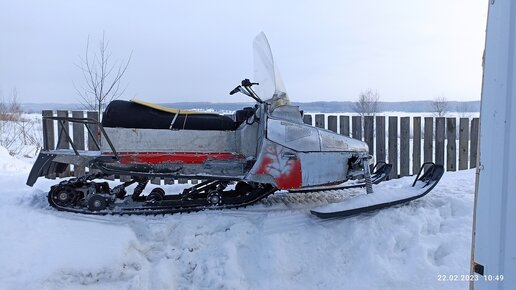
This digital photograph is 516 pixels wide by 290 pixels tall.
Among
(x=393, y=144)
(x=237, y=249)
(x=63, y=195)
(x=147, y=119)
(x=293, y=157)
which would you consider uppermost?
(x=147, y=119)

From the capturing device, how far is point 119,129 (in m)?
4.05

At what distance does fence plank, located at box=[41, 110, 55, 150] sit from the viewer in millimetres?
6450

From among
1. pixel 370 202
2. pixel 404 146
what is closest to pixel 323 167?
pixel 370 202

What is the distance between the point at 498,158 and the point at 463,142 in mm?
5612

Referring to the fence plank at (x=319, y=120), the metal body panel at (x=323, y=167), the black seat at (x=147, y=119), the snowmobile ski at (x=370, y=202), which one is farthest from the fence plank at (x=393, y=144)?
the black seat at (x=147, y=119)

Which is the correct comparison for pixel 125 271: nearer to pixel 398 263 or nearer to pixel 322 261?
pixel 322 261

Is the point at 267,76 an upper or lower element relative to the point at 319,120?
upper

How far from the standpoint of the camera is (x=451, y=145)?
6.59m

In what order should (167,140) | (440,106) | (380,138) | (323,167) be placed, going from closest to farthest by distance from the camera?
(323,167)
(167,140)
(380,138)
(440,106)

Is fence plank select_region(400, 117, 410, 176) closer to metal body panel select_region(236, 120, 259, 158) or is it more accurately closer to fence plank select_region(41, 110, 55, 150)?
metal body panel select_region(236, 120, 259, 158)

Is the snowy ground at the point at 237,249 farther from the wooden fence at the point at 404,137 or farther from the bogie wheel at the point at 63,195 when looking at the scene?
the wooden fence at the point at 404,137

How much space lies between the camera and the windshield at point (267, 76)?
13.9 feet

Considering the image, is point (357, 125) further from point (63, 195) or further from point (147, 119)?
point (63, 195)

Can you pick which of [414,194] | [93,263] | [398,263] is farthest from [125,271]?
[414,194]
